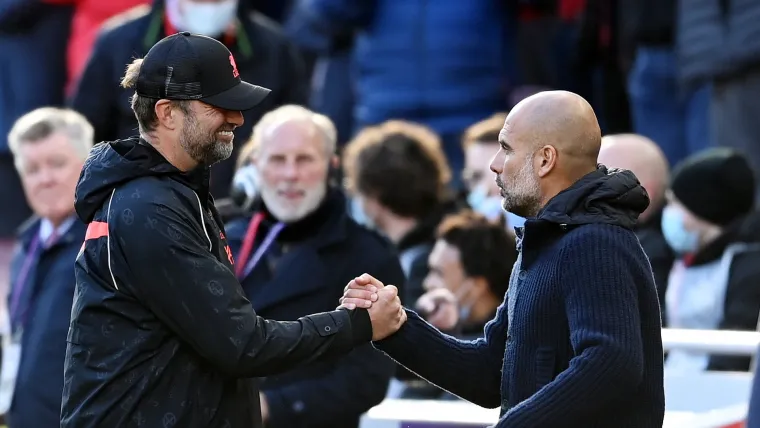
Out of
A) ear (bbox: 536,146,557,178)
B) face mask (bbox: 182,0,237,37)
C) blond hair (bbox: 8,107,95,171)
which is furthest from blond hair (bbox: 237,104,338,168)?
ear (bbox: 536,146,557,178)

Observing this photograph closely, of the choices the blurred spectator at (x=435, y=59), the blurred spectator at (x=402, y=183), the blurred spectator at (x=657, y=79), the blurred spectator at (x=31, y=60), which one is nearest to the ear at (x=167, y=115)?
the blurred spectator at (x=402, y=183)

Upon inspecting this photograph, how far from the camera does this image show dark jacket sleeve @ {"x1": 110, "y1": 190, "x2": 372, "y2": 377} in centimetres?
408

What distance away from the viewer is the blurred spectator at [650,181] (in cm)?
677

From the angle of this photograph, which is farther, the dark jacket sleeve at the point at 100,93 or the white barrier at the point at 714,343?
the dark jacket sleeve at the point at 100,93

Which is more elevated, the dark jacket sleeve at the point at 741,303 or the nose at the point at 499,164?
the nose at the point at 499,164

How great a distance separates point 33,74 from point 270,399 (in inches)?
192

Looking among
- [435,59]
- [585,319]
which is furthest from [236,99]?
[435,59]

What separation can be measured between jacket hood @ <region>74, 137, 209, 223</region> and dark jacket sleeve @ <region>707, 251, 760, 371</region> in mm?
2862

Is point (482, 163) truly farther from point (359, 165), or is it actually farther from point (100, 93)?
Result: point (100, 93)

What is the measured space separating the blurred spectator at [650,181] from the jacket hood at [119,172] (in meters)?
2.75

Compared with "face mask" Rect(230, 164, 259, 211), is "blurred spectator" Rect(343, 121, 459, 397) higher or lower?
lower

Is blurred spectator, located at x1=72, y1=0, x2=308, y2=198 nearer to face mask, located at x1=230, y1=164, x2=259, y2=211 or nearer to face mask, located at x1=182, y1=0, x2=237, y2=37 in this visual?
face mask, located at x1=182, y1=0, x2=237, y2=37

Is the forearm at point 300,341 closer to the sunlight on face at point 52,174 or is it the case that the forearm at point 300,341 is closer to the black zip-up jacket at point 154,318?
the black zip-up jacket at point 154,318

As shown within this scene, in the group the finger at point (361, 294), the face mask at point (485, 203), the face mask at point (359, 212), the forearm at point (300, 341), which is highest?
the finger at point (361, 294)
